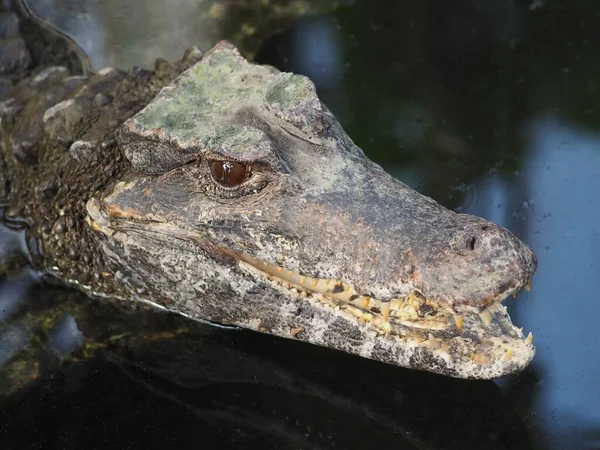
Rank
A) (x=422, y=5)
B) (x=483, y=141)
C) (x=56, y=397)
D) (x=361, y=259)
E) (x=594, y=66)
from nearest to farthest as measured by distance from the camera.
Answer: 1. (x=361, y=259)
2. (x=56, y=397)
3. (x=483, y=141)
4. (x=594, y=66)
5. (x=422, y=5)

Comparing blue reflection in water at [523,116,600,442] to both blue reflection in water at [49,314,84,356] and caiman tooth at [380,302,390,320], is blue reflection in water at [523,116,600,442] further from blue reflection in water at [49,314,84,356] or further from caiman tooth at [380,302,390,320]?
blue reflection in water at [49,314,84,356]

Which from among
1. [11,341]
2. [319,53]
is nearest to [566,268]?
[319,53]

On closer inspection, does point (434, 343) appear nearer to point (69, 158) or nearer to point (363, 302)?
point (363, 302)

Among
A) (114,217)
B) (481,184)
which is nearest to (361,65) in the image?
(481,184)

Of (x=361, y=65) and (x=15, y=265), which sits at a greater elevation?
(x=361, y=65)

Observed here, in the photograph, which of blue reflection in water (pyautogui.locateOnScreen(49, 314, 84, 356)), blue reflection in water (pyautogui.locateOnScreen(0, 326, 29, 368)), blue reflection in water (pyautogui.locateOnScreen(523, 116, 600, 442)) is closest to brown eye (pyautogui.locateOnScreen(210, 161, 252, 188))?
blue reflection in water (pyautogui.locateOnScreen(49, 314, 84, 356))

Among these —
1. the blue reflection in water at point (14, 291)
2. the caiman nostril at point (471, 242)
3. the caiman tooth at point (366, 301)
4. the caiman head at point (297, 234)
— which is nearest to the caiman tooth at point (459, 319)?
the caiman head at point (297, 234)

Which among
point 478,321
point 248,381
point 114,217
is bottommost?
point 248,381

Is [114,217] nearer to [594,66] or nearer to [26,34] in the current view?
[26,34]
